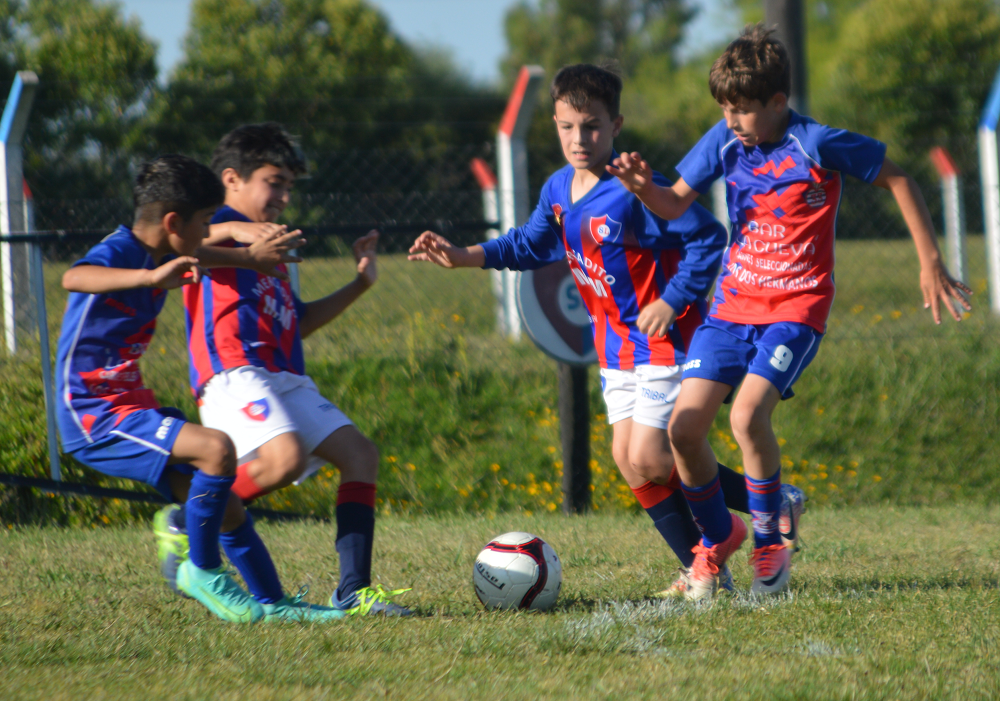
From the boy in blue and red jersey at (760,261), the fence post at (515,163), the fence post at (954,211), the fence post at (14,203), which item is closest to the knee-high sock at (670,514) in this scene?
the boy in blue and red jersey at (760,261)

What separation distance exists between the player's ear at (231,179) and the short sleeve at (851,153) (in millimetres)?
2200

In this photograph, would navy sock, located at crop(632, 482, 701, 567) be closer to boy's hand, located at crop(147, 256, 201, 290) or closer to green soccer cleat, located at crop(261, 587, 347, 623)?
green soccer cleat, located at crop(261, 587, 347, 623)

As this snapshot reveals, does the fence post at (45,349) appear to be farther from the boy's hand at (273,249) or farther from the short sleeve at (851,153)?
the short sleeve at (851,153)

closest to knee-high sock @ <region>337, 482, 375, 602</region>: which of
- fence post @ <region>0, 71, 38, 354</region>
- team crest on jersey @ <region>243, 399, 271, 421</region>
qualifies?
team crest on jersey @ <region>243, 399, 271, 421</region>

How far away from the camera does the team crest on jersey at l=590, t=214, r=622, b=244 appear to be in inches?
145

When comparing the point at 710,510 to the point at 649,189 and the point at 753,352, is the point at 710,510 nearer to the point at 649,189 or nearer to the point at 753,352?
the point at 753,352

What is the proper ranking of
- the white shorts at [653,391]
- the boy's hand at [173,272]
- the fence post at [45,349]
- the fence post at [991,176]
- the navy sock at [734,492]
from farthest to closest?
the fence post at [991,176] → the fence post at [45,349] → the navy sock at [734,492] → the white shorts at [653,391] → the boy's hand at [173,272]

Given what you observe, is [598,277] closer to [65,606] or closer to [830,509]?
[65,606]

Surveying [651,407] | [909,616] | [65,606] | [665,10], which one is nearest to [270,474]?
[65,606]

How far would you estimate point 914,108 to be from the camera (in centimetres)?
2902

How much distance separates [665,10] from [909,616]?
5994 centimetres

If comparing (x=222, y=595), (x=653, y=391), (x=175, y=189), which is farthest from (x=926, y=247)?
(x=222, y=595)

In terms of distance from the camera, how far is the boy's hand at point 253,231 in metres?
3.39

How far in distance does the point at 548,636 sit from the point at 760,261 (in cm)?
160
